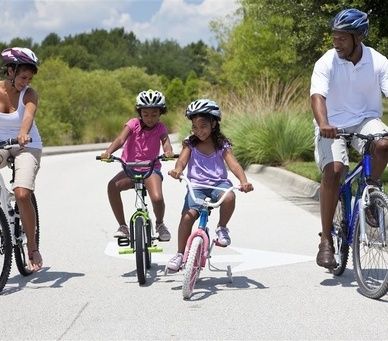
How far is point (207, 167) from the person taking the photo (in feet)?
20.5

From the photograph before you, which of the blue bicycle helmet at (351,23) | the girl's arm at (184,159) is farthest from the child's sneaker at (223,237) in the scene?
the blue bicycle helmet at (351,23)

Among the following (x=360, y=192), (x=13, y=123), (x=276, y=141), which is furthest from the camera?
(x=276, y=141)

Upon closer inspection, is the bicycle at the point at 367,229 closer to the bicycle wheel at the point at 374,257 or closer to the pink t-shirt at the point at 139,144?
the bicycle wheel at the point at 374,257

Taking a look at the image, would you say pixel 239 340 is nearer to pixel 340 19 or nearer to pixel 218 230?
pixel 218 230

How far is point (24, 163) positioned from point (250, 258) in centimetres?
241

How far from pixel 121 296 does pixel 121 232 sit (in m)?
1.10

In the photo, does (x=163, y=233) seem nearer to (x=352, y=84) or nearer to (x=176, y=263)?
(x=176, y=263)

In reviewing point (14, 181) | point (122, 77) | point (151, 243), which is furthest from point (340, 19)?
point (122, 77)

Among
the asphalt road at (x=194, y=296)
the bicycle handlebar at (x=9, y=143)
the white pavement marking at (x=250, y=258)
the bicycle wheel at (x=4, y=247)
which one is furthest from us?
the white pavement marking at (x=250, y=258)

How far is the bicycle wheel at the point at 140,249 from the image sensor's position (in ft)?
20.0

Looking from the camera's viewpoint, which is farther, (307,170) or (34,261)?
(307,170)

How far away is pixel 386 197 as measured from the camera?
5.41m

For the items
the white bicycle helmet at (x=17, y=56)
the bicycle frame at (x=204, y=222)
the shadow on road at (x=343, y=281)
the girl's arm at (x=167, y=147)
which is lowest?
the shadow on road at (x=343, y=281)

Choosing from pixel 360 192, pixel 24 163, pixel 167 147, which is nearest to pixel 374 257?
pixel 360 192
